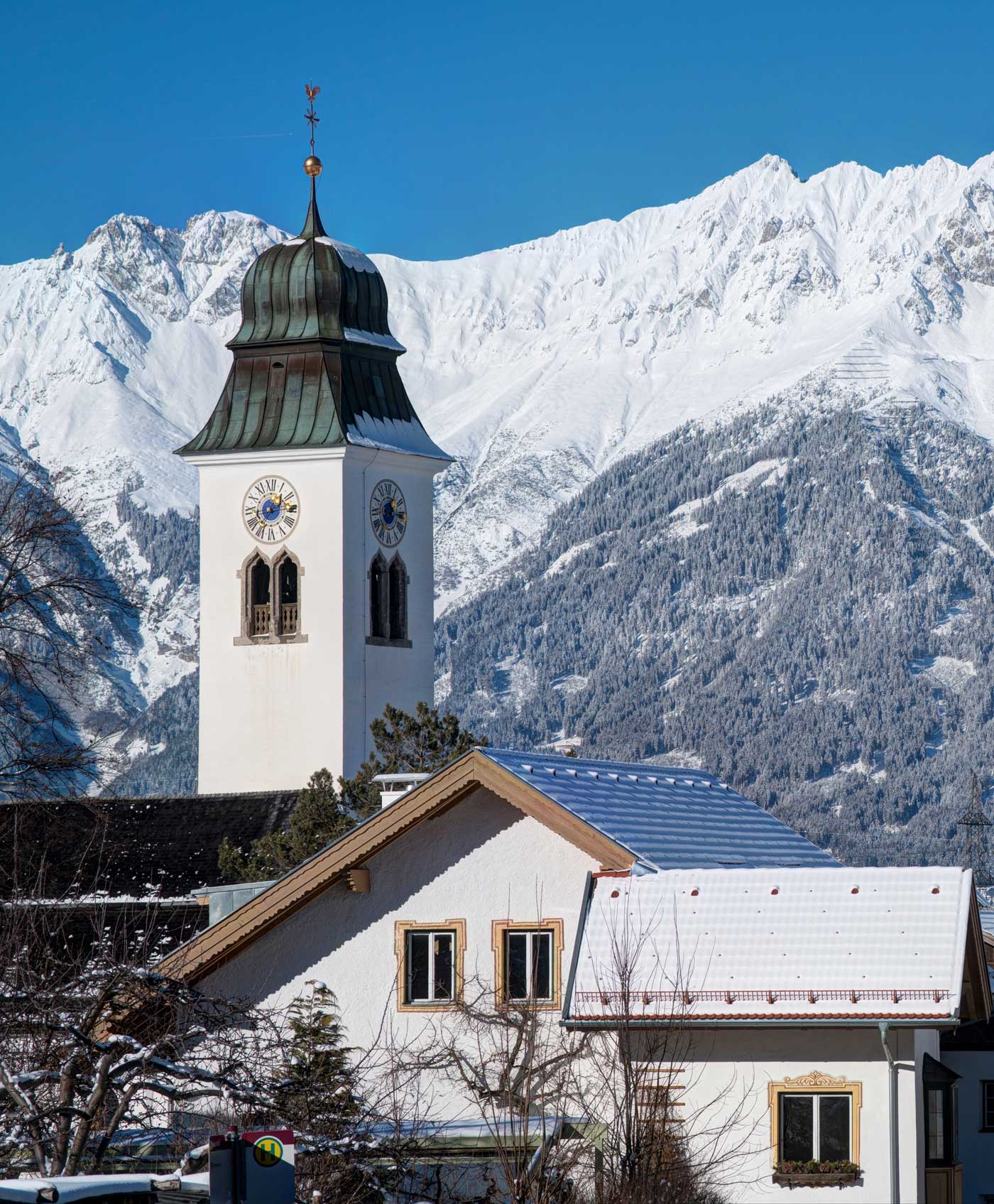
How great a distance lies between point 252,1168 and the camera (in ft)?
60.4

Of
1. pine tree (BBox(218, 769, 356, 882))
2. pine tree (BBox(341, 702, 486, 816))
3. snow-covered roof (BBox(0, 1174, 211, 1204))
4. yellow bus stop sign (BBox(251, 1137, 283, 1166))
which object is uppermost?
pine tree (BBox(341, 702, 486, 816))

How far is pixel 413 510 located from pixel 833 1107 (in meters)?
45.9

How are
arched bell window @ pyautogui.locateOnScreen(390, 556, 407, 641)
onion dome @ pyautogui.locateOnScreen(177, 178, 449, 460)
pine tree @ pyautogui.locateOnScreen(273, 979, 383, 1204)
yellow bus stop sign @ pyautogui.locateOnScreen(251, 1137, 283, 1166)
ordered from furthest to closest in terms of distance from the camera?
arched bell window @ pyautogui.locateOnScreen(390, 556, 407, 641) < onion dome @ pyautogui.locateOnScreen(177, 178, 449, 460) < pine tree @ pyautogui.locateOnScreen(273, 979, 383, 1204) < yellow bus stop sign @ pyautogui.locateOnScreen(251, 1137, 283, 1166)

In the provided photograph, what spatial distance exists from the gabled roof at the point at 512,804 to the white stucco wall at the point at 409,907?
252mm

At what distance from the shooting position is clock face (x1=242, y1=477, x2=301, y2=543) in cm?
7300

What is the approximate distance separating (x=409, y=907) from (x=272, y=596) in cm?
4103

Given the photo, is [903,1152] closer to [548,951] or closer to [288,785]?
[548,951]

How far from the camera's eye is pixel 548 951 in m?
32.4

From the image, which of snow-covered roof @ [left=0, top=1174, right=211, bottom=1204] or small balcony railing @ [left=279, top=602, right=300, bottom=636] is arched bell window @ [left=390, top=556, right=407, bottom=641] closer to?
small balcony railing @ [left=279, top=602, right=300, bottom=636]

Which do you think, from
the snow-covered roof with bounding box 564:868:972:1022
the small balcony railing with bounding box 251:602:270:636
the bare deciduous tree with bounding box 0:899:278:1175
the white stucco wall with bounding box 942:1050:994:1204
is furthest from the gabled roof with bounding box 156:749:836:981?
the small balcony railing with bounding box 251:602:270:636

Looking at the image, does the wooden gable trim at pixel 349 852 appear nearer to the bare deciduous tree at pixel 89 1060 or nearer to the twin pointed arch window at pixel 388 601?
the bare deciduous tree at pixel 89 1060

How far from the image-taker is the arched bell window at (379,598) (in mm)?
73375

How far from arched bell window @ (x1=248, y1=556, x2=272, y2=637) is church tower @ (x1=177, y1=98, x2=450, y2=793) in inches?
1.5

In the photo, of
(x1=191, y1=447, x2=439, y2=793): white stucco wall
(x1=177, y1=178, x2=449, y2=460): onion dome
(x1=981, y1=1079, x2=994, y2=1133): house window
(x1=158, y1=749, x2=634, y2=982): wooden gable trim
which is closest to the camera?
(x1=158, y1=749, x2=634, y2=982): wooden gable trim
